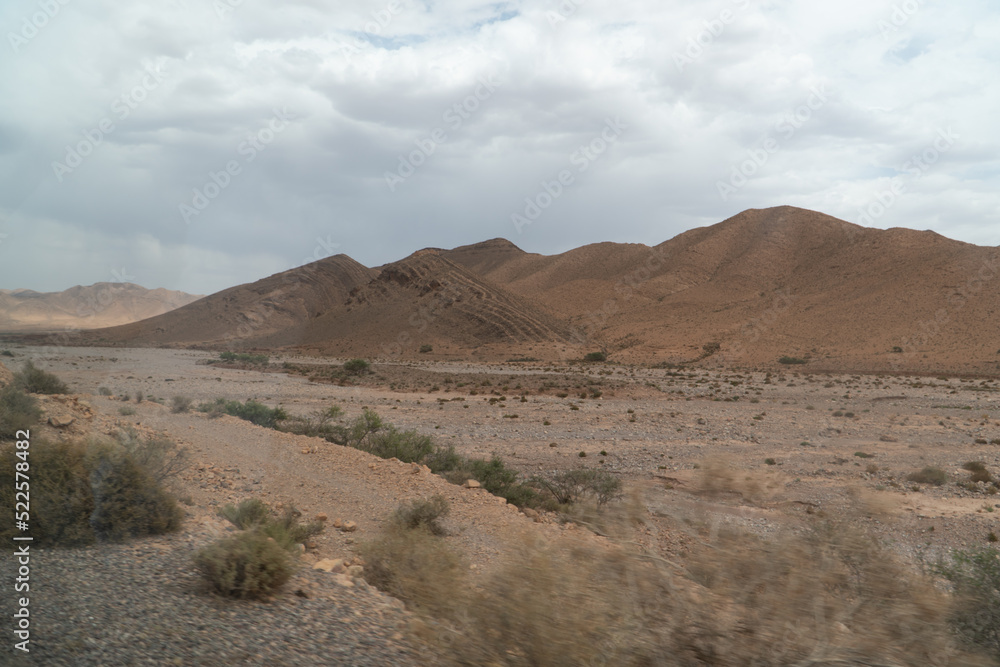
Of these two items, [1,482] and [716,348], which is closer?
[1,482]

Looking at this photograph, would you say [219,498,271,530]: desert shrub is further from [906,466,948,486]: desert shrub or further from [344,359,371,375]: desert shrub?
[344,359,371,375]: desert shrub

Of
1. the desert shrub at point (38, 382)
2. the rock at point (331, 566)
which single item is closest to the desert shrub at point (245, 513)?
the rock at point (331, 566)

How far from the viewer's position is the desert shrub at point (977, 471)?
15777 millimetres

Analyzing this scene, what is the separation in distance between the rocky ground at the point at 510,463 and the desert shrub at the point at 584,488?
66cm

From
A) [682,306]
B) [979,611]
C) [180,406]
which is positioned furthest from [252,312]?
[979,611]

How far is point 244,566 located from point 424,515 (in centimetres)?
448

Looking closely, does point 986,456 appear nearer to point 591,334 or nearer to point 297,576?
point 297,576

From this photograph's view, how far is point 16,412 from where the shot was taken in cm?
984

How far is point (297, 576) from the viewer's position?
241 inches

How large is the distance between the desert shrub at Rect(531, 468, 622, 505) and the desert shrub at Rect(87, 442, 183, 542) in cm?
827

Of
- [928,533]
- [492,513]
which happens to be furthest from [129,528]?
[928,533]

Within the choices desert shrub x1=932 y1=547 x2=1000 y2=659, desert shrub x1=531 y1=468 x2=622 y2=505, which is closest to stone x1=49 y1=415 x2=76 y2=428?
desert shrub x1=531 y1=468 x2=622 y2=505

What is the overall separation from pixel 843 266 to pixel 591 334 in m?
42.5

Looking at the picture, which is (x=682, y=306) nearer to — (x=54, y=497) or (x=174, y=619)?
(x=54, y=497)
